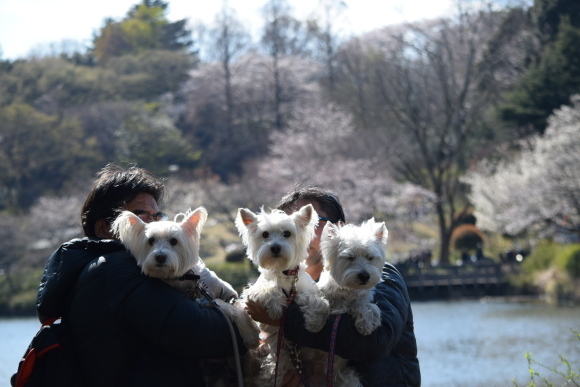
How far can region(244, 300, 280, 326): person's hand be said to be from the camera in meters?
3.38

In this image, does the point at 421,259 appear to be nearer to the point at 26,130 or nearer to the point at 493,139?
the point at 493,139

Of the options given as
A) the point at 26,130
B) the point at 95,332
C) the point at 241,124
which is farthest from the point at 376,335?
the point at 241,124

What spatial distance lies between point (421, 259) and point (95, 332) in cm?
3304

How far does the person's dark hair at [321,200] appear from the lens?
3.85 meters

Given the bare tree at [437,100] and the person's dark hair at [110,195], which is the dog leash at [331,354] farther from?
the bare tree at [437,100]

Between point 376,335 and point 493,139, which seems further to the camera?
point 493,139

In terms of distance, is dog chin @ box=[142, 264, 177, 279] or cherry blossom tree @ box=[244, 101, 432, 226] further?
cherry blossom tree @ box=[244, 101, 432, 226]

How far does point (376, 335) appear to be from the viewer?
317 cm

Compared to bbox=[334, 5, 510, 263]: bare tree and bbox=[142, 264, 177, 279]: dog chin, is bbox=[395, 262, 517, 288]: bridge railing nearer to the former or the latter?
bbox=[334, 5, 510, 263]: bare tree

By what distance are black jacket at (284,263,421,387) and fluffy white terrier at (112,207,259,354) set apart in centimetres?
20

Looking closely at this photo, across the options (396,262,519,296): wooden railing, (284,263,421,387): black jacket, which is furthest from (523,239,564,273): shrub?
(284,263,421,387): black jacket

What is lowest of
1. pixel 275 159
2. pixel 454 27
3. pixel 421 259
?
pixel 421 259

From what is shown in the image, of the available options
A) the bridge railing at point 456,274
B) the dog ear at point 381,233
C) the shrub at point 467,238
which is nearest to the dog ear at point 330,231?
the dog ear at point 381,233

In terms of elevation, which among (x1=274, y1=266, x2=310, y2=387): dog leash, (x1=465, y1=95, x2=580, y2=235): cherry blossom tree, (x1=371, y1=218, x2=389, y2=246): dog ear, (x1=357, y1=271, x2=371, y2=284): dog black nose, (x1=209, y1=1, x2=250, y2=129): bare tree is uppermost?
(x1=209, y1=1, x2=250, y2=129): bare tree
